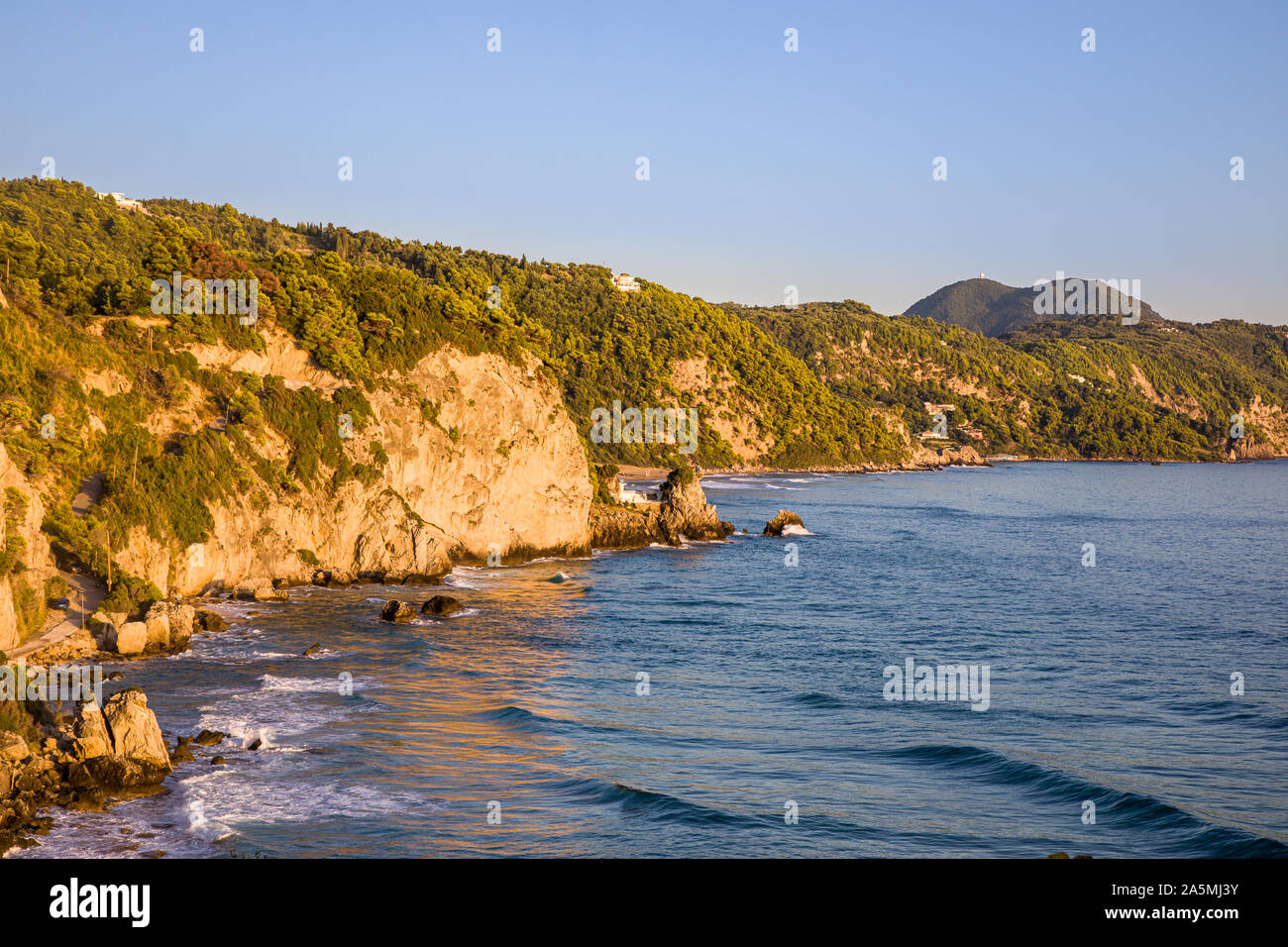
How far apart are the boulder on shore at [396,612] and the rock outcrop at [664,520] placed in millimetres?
32210

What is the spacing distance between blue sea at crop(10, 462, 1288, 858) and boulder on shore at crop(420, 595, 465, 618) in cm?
76

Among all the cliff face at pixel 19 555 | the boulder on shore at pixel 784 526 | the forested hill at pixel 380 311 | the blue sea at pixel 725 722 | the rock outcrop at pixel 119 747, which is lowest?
the blue sea at pixel 725 722

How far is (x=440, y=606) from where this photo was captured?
158 ft

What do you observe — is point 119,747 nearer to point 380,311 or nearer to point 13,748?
point 13,748

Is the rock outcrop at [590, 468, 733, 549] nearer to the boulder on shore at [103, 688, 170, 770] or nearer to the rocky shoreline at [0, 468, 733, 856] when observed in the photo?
the rocky shoreline at [0, 468, 733, 856]

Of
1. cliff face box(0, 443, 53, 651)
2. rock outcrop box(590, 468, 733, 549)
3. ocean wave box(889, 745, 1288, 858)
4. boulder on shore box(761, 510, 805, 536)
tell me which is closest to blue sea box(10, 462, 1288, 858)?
ocean wave box(889, 745, 1288, 858)

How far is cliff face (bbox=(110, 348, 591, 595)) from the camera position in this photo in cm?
4956

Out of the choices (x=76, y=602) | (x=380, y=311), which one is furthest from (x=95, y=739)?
(x=380, y=311)

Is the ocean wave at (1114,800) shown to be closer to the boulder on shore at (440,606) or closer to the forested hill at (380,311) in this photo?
the boulder on shore at (440,606)

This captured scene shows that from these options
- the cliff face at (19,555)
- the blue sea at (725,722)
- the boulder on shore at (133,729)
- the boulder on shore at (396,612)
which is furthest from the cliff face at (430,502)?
the boulder on shore at (133,729)

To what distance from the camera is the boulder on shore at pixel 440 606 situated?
4809 centimetres

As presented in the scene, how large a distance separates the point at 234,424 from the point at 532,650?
21196 millimetres
